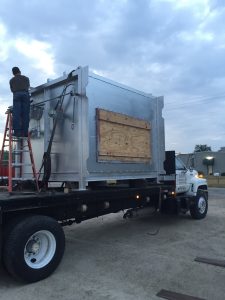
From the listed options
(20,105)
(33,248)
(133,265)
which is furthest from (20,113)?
(133,265)

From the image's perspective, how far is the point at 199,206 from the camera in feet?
36.7

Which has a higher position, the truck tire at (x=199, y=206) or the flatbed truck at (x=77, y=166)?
the flatbed truck at (x=77, y=166)

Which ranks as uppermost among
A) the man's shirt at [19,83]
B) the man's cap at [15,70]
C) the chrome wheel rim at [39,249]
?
the man's cap at [15,70]

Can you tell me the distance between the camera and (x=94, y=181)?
7.17 m

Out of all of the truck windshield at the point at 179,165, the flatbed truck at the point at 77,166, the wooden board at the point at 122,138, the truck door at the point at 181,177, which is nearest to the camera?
the flatbed truck at the point at 77,166

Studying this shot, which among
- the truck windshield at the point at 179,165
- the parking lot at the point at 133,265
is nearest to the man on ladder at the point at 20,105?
the parking lot at the point at 133,265

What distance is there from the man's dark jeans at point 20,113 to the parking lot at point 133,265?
2.48 meters

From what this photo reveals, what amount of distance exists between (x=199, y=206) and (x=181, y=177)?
50.5 inches

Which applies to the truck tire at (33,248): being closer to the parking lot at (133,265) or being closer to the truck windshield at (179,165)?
the parking lot at (133,265)

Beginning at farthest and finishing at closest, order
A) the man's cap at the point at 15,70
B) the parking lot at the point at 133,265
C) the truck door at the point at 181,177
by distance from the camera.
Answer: the truck door at the point at 181,177 → the man's cap at the point at 15,70 → the parking lot at the point at 133,265

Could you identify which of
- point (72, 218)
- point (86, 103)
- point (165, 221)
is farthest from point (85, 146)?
point (165, 221)

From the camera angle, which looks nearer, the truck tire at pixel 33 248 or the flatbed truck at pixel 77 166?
the truck tire at pixel 33 248

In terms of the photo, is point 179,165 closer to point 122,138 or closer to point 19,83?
point 122,138

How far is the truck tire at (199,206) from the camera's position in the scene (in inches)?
433
